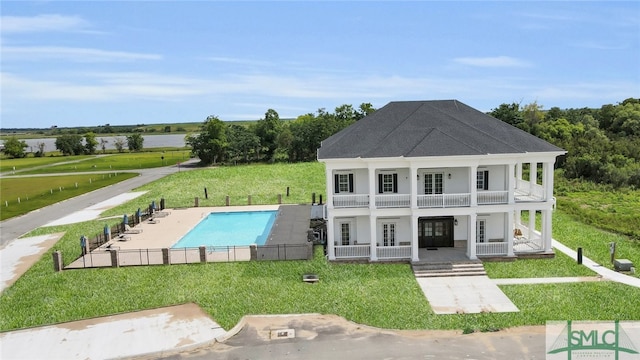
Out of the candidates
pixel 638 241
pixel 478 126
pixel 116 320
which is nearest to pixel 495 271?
pixel 478 126

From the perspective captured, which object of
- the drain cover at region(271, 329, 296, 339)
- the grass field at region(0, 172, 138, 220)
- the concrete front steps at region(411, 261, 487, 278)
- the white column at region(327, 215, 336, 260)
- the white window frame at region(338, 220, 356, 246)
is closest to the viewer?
the drain cover at region(271, 329, 296, 339)

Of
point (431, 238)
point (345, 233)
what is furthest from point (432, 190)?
point (345, 233)

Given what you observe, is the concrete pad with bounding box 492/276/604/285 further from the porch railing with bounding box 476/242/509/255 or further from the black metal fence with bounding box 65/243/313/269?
the black metal fence with bounding box 65/243/313/269

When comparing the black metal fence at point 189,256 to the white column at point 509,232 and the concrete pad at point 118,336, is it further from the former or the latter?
the white column at point 509,232

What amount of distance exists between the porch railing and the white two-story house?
0.06 m

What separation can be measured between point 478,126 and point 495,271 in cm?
914

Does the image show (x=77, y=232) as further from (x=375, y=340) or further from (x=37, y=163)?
(x=37, y=163)

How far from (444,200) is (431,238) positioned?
10.1ft

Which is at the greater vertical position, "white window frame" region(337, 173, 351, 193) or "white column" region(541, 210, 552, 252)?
"white window frame" region(337, 173, 351, 193)

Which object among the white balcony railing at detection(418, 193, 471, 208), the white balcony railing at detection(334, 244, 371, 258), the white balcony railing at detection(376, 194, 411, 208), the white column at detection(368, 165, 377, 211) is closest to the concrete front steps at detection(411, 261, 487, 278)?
the white balcony railing at detection(334, 244, 371, 258)

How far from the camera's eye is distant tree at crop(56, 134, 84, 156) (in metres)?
123

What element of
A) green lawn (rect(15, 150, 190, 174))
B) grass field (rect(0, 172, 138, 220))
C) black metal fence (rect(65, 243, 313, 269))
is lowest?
black metal fence (rect(65, 243, 313, 269))

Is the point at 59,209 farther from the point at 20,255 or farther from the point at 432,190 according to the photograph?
the point at 432,190

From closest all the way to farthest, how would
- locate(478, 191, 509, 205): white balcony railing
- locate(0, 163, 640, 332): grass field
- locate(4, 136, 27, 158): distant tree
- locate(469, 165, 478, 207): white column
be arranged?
1. locate(0, 163, 640, 332): grass field
2. locate(469, 165, 478, 207): white column
3. locate(478, 191, 509, 205): white balcony railing
4. locate(4, 136, 27, 158): distant tree
